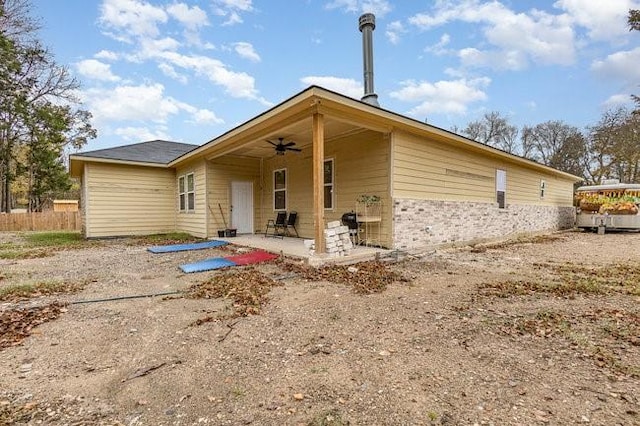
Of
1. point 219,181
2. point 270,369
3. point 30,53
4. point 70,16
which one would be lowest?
point 270,369

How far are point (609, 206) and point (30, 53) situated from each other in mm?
28311

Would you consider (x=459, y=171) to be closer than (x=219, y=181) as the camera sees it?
Yes

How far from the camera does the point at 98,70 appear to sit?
47.0 feet

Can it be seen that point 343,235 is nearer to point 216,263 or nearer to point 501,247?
point 216,263

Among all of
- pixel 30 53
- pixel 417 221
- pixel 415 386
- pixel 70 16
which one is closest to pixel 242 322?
pixel 415 386

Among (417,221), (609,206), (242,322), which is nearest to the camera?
(242,322)

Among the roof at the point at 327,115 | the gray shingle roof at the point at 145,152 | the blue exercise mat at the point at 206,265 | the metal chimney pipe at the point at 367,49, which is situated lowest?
the blue exercise mat at the point at 206,265

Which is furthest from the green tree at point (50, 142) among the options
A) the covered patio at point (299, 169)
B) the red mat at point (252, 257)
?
the red mat at point (252, 257)

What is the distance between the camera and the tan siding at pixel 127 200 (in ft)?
36.0

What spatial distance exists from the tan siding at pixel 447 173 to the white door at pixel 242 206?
18.5ft

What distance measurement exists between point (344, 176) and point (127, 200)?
823 cm

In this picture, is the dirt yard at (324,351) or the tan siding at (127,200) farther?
the tan siding at (127,200)

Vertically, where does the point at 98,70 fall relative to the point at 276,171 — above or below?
above

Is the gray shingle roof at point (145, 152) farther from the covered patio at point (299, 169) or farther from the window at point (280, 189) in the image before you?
the window at point (280, 189)
